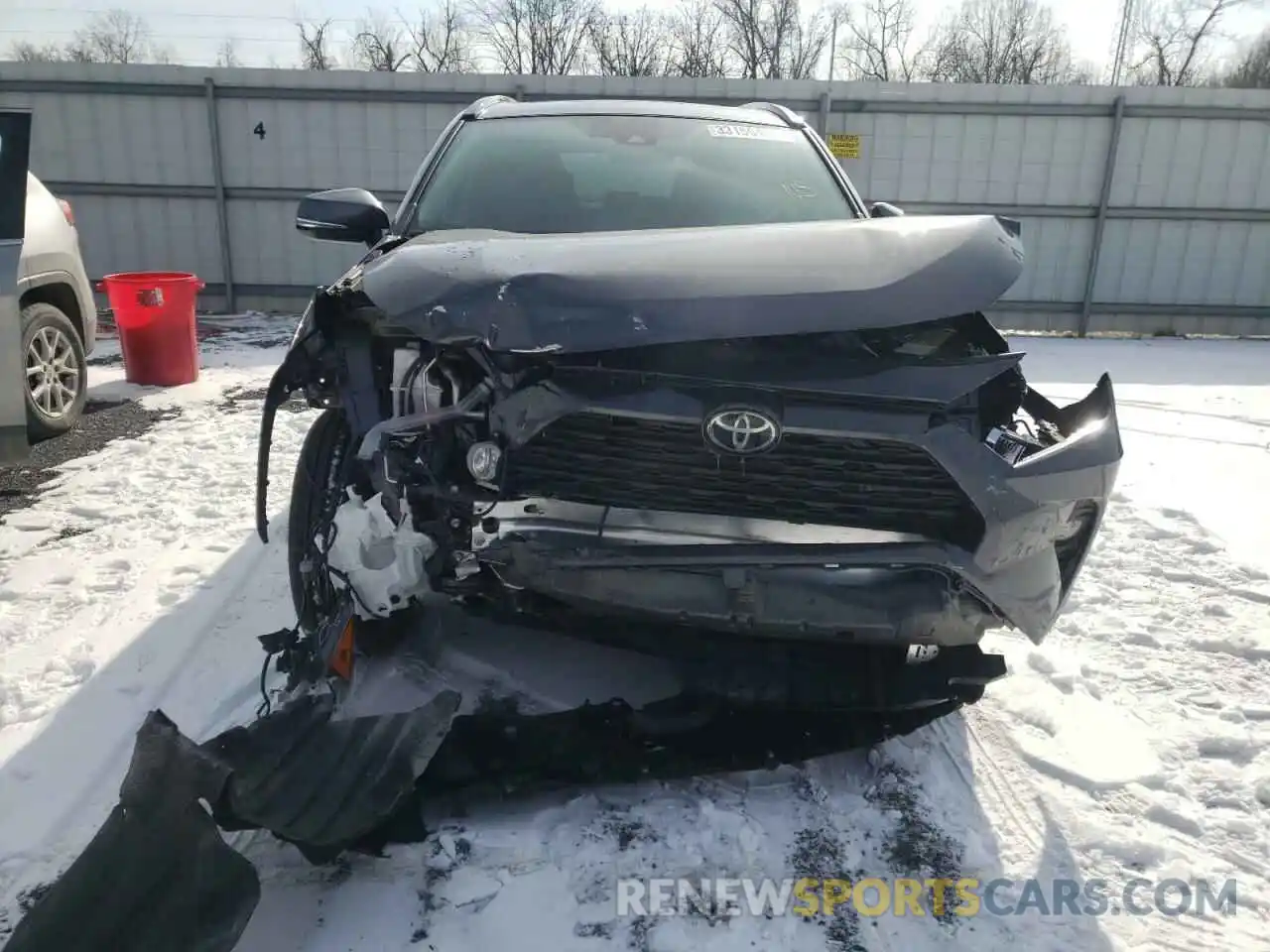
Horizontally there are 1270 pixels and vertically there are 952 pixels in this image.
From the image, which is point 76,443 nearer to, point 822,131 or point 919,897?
point 919,897

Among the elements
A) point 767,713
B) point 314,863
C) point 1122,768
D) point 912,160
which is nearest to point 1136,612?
point 1122,768

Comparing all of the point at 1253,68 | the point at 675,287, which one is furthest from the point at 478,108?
the point at 1253,68

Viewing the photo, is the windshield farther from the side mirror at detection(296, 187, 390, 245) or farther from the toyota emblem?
the toyota emblem

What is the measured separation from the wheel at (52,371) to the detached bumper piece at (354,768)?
3932mm

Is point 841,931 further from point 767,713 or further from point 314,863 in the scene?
point 314,863

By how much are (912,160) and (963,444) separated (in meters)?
9.38

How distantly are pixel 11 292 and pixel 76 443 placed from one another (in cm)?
184

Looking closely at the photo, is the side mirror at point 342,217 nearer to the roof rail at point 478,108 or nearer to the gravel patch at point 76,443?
the roof rail at point 478,108

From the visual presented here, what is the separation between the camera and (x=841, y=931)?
1928mm

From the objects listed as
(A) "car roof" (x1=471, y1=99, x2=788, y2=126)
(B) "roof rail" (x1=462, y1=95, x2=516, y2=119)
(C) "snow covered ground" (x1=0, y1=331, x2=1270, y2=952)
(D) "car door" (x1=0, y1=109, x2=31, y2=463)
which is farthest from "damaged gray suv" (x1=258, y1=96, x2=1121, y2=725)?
(D) "car door" (x1=0, y1=109, x2=31, y2=463)

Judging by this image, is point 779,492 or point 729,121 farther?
point 729,121

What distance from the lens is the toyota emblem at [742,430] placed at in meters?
1.96

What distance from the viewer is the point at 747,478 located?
205cm

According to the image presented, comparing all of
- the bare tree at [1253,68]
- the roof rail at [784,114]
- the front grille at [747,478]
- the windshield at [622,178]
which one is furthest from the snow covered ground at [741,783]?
the bare tree at [1253,68]
